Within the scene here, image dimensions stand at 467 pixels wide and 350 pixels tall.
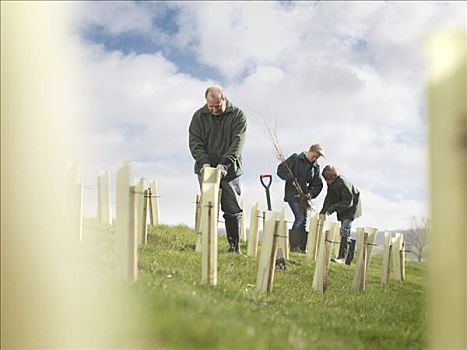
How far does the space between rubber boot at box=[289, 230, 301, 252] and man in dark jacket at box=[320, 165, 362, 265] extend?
1.98ft

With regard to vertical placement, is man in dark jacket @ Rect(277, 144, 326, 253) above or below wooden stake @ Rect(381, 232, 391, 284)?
above

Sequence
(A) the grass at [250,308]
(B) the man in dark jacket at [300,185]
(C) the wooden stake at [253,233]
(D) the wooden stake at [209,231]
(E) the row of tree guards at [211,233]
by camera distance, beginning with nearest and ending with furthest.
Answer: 1. (A) the grass at [250,308]
2. (E) the row of tree guards at [211,233]
3. (D) the wooden stake at [209,231]
4. (C) the wooden stake at [253,233]
5. (B) the man in dark jacket at [300,185]

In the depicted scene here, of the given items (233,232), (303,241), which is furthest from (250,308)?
(303,241)

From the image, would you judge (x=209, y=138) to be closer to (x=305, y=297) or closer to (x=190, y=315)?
(x=305, y=297)

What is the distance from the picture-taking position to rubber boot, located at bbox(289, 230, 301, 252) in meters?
13.2

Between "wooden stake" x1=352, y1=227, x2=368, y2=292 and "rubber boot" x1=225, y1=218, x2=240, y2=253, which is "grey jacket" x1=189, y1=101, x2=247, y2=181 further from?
"wooden stake" x1=352, y1=227, x2=368, y2=292

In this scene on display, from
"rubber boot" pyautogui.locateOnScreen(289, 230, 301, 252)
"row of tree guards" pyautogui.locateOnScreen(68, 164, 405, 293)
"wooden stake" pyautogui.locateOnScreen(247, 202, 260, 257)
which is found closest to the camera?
"row of tree guards" pyautogui.locateOnScreen(68, 164, 405, 293)

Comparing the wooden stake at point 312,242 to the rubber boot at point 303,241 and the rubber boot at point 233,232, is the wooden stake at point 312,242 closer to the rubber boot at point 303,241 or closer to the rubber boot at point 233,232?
the rubber boot at point 303,241

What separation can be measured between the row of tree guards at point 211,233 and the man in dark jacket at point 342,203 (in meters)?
0.22

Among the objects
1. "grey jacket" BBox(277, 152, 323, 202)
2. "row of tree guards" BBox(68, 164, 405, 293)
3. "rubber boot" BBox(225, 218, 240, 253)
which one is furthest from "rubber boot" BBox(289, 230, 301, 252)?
"rubber boot" BBox(225, 218, 240, 253)

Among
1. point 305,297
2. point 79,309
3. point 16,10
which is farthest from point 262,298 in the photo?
point 16,10

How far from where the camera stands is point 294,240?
13.3 m

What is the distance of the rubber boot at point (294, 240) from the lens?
43.2ft

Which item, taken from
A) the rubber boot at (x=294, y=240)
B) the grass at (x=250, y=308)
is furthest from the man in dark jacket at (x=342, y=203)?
the grass at (x=250, y=308)
